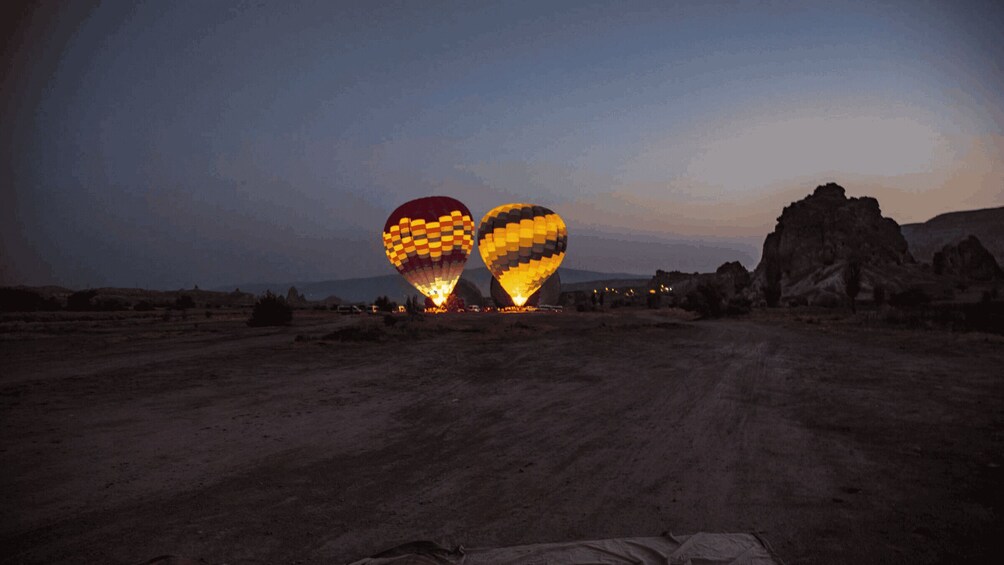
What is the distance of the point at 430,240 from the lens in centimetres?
4022

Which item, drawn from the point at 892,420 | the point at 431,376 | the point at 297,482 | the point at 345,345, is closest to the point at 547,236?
the point at 345,345

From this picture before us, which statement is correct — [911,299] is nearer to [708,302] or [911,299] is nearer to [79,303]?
[708,302]

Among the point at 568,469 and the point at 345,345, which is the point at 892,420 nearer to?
the point at 568,469

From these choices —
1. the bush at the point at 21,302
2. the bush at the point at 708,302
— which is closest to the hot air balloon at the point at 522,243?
the bush at the point at 708,302

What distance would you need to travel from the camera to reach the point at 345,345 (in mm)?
19828

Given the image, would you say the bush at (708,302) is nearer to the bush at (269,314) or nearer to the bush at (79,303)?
the bush at (269,314)

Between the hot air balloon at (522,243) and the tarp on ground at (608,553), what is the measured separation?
132 feet

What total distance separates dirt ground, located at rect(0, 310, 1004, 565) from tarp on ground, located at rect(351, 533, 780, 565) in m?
0.31

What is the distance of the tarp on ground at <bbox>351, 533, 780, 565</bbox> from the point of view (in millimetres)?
3756

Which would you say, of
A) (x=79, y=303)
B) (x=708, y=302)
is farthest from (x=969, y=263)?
(x=79, y=303)

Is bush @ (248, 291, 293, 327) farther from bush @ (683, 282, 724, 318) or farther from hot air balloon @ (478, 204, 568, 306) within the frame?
bush @ (683, 282, 724, 318)

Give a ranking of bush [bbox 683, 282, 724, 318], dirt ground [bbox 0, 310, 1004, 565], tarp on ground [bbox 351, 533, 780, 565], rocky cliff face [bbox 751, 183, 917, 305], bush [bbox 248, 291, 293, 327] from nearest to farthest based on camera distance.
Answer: tarp on ground [bbox 351, 533, 780, 565] < dirt ground [bbox 0, 310, 1004, 565] < bush [bbox 248, 291, 293, 327] < bush [bbox 683, 282, 724, 318] < rocky cliff face [bbox 751, 183, 917, 305]

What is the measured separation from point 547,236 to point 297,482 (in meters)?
40.1

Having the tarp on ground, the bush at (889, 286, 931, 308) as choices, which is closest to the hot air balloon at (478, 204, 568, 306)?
the bush at (889, 286, 931, 308)
